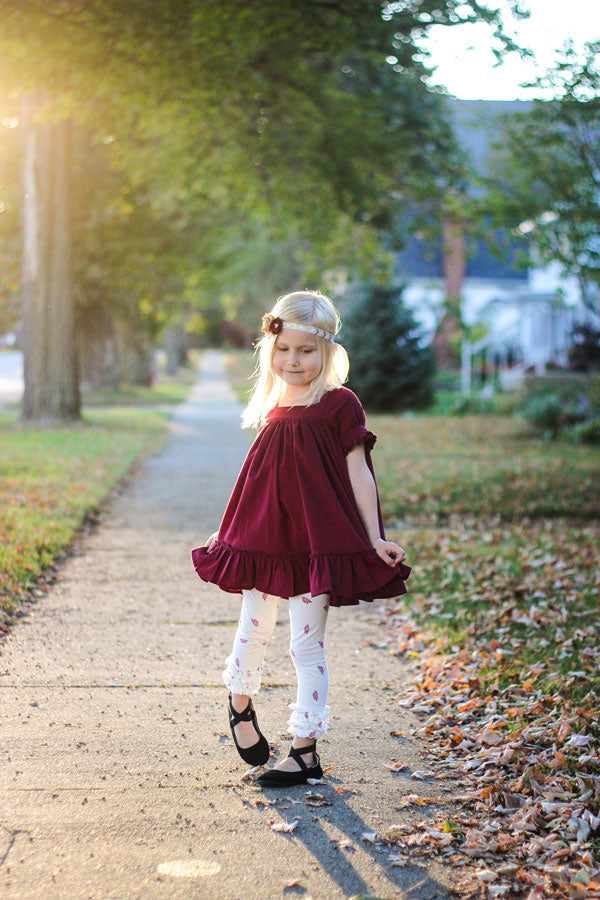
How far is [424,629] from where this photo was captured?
20.0 feet

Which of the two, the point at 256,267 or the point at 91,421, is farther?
the point at 256,267

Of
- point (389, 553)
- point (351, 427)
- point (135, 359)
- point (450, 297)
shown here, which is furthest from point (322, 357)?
point (450, 297)

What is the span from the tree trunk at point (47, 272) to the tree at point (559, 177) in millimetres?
7305

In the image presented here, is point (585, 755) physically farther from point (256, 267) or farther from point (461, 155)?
point (256, 267)

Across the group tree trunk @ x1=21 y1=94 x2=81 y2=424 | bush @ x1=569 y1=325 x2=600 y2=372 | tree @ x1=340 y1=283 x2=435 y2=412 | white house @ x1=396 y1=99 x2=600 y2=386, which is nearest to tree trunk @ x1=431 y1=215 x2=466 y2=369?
white house @ x1=396 y1=99 x2=600 y2=386

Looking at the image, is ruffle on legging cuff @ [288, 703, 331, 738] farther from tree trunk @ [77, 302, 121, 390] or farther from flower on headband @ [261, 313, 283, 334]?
tree trunk @ [77, 302, 121, 390]

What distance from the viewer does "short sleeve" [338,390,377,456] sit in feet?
12.1

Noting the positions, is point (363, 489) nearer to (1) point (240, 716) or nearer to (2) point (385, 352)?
(1) point (240, 716)

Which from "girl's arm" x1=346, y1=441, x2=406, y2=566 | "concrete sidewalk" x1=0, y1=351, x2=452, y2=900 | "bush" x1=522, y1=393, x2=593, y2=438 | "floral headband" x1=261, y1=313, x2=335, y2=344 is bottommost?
"concrete sidewalk" x1=0, y1=351, x2=452, y2=900

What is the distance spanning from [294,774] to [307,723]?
0.20 m

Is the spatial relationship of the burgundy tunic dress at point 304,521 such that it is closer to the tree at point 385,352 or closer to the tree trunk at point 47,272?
the tree trunk at point 47,272

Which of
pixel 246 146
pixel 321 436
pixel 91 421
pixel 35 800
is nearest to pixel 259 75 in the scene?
pixel 246 146

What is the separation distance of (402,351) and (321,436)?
791 inches

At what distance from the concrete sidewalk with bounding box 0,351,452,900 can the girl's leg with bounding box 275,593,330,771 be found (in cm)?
21
